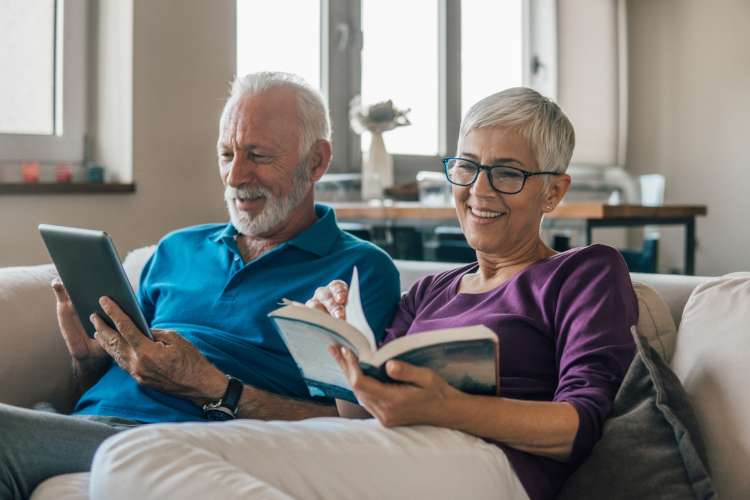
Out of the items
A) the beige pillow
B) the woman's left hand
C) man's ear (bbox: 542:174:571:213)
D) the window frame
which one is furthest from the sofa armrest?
the window frame

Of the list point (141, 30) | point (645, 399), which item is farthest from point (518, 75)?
point (645, 399)

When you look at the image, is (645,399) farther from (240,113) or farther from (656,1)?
(656,1)

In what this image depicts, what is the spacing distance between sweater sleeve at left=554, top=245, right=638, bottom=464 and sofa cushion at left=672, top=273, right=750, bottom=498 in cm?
12

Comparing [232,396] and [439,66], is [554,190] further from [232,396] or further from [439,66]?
[439,66]

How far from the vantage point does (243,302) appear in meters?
1.74

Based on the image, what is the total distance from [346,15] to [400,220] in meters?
1.33

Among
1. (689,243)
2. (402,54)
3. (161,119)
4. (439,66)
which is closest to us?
(161,119)

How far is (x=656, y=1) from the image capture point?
6.03 meters

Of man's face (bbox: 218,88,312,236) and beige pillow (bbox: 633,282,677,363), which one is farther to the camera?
man's face (bbox: 218,88,312,236)

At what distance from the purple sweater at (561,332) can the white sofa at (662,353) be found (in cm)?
13

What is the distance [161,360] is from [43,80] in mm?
1612

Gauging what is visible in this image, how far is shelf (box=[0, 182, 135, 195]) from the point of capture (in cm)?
253

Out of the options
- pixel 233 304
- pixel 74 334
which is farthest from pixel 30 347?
pixel 233 304

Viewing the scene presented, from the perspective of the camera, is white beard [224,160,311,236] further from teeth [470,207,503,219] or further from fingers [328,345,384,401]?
fingers [328,345,384,401]
